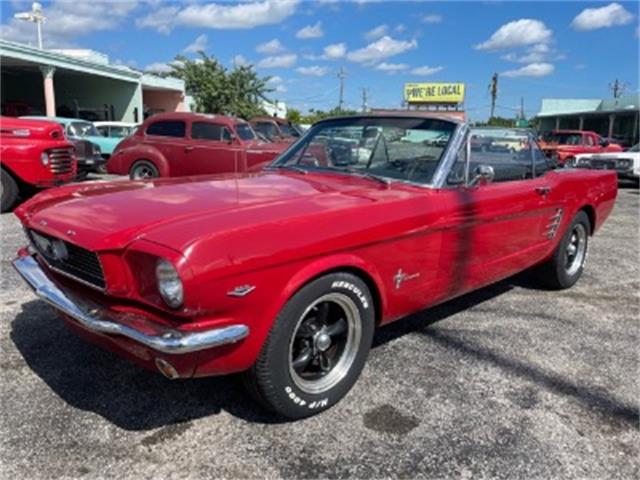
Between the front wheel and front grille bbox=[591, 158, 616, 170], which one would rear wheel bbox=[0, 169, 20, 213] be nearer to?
the front wheel

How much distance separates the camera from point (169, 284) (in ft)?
7.92

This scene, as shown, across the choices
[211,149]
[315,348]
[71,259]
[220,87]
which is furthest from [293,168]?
[220,87]

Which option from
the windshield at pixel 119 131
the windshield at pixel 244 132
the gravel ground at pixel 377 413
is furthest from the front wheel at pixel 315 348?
the windshield at pixel 119 131

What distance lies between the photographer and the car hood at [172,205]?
2570mm

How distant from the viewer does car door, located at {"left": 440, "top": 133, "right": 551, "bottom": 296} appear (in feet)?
12.0

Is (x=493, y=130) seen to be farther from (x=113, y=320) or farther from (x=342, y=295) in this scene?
(x=113, y=320)

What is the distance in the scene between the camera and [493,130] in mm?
4574

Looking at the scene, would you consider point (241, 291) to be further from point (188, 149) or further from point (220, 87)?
point (220, 87)

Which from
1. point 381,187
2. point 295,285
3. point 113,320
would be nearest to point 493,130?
point 381,187

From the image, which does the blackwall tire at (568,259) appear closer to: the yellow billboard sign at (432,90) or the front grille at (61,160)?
the front grille at (61,160)

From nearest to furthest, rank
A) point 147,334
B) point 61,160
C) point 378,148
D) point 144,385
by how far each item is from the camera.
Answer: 1. point 147,334
2. point 144,385
3. point 378,148
4. point 61,160

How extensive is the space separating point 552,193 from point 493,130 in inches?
28.0

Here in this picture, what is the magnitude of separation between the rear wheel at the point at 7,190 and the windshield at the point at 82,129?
6753 mm

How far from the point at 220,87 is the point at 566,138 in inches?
1013
